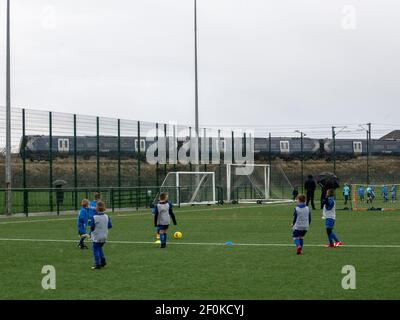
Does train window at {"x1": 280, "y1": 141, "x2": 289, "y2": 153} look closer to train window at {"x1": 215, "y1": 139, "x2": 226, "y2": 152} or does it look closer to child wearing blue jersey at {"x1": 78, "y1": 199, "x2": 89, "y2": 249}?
train window at {"x1": 215, "y1": 139, "x2": 226, "y2": 152}

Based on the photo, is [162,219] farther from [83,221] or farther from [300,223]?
[300,223]

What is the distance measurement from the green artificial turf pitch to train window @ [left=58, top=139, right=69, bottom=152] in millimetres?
19829

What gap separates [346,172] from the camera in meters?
90.9

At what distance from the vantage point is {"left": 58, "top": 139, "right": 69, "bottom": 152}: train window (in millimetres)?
49678

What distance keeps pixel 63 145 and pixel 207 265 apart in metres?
33.3

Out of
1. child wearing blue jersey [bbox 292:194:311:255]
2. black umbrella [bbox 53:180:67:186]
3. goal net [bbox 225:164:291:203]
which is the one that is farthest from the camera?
goal net [bbox 225:164:291:203]

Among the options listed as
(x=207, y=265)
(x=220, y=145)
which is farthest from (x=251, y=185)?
(x=207, y=265)

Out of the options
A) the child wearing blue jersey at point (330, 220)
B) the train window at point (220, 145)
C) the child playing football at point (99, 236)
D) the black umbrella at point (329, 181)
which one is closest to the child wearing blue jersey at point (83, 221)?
the child playing football at point (99, 236)

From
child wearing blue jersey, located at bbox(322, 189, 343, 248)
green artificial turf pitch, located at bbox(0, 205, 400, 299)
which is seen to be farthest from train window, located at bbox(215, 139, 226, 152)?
child wearing blue jersey, located at bbox(322, 189, 343, 248)

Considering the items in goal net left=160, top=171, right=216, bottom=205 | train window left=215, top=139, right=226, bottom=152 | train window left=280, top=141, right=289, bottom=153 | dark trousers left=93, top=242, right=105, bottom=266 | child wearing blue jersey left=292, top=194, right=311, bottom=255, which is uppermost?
train window left=280, top=141, right=289, bottom=153

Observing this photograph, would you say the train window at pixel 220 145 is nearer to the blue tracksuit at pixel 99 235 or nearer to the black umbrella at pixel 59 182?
the black umbrella at pixel 59 182
